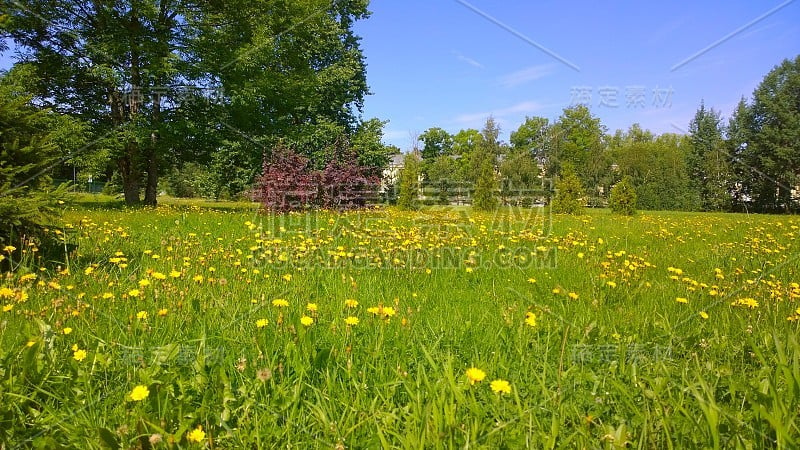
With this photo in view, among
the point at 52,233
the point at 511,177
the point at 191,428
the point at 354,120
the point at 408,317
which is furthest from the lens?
the point at 511,177

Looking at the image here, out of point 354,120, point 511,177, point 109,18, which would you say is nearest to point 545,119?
point 511,177

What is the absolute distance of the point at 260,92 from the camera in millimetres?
15055

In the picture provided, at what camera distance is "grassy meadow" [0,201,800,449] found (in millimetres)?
A: 1368

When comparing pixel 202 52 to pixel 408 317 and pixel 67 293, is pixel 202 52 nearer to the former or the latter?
pixel 67 293

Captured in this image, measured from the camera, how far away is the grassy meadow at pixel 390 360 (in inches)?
53.9

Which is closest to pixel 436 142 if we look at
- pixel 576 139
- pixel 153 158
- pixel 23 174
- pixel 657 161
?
pixel 576 139

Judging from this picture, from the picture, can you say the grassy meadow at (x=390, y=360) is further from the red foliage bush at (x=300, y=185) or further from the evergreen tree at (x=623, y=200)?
the evergreen tree at (x=623, y=200)

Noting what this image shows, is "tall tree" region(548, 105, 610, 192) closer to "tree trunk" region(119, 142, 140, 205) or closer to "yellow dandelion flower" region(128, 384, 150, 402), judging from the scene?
"tree trunk" region(119, 142, 140, 205)

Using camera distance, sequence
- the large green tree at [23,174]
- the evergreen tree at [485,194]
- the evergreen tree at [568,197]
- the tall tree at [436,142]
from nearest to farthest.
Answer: the large green tree at [23,174]
the evergreen tree at [568,197]
the evergreen tree at [485,194]
the tall tree at [436,142]

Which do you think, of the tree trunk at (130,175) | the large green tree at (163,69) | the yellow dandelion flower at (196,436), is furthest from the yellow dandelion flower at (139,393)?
the tree trunk at (130,175)

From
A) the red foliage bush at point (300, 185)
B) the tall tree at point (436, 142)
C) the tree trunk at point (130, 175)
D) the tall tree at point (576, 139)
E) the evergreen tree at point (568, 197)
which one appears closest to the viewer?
the red foliage bush at point (300, 185)

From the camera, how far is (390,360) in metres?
1.91

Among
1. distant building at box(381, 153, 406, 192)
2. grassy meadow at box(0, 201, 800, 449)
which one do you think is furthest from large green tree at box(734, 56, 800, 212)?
grassy meadow at box(0, 201, 800, 449)

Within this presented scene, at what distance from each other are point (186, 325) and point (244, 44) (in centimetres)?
1513
